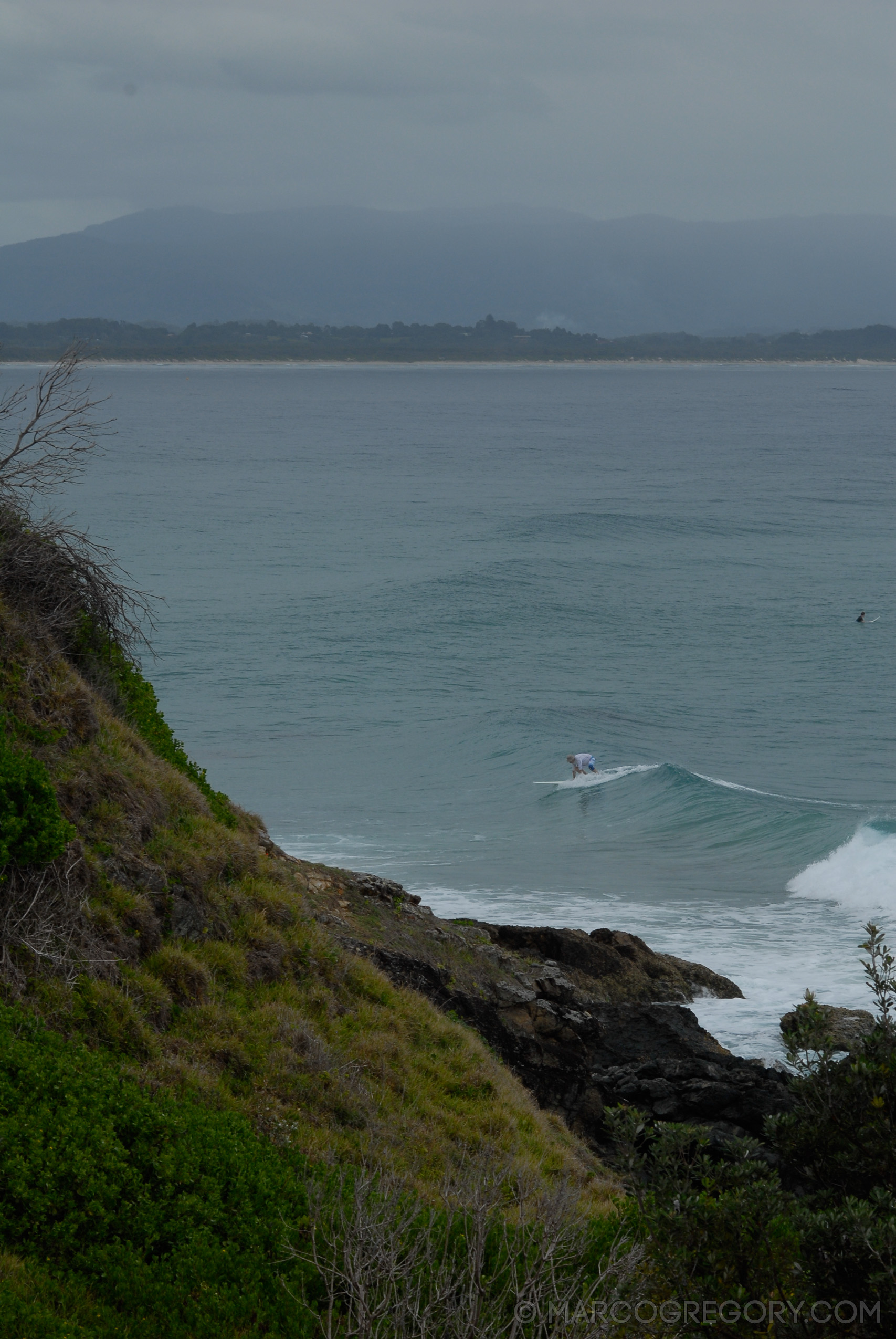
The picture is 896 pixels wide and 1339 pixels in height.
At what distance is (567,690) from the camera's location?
3150cm

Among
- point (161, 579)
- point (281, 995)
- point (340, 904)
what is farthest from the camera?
point (161, 579)

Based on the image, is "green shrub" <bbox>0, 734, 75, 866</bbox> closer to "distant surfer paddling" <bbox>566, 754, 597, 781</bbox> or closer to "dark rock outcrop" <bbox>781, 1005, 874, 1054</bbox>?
"dark rock outcrop" <bbox>781, 1005, 874, 1054</bbox>

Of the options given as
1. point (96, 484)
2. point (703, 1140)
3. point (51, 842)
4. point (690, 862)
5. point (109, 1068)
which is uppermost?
point (96, 484)

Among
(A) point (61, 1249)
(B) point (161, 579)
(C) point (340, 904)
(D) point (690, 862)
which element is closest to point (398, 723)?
(D) point (690, 862)

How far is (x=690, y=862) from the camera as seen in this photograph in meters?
20.9

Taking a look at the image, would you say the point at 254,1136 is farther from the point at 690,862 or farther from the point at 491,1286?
the point at 690,862

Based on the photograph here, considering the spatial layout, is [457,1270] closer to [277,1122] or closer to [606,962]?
[277,1122]

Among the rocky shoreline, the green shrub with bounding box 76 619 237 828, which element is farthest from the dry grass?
the rocky shoreline

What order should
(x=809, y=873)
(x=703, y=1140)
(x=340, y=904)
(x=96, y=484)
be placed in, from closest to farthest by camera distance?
(x=703, y=1140)
(x=340, y=904)
(x=809, y=873)
(x=96, y=484)

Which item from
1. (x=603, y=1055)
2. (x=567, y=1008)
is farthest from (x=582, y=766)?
(x=603, y=1055)

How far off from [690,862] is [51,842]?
1528cm

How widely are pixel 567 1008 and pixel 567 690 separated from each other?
20.1 m

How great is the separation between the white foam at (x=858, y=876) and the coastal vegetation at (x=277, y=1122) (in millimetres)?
8576

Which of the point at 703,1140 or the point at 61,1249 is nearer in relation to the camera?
the point at 703,1140
